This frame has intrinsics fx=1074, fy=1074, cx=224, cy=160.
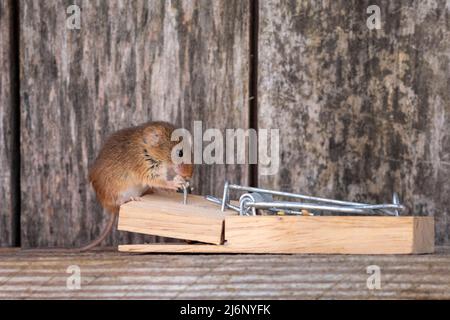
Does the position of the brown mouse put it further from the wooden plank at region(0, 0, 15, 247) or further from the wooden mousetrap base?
the wooden mousetrap base

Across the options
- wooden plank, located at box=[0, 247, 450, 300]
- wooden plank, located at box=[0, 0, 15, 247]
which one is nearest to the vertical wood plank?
wooden plank, located at box=[0, 0, 15, 247]

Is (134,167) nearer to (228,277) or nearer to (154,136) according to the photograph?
(154,136)

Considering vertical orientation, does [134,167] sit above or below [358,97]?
below

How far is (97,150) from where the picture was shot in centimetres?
393

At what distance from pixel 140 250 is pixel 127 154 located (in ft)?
3.46

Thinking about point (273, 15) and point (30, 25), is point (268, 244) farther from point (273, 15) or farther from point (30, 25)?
point (30, 25)

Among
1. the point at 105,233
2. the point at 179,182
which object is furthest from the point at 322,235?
the point at 105,233

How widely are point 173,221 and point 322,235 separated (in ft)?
1.41

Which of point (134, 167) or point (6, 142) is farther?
point (134, 167)

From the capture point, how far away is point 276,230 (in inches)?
116

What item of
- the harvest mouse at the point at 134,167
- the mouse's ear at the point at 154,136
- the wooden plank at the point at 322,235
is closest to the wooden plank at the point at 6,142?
the harvest mouse at the point at 134,167

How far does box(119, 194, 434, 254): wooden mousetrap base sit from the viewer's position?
2920mm

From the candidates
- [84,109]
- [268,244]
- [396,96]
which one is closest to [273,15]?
[396,96]

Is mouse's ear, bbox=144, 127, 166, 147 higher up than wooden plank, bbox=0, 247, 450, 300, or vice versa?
mouse's ear, bbox=144, 127, 166, 147
